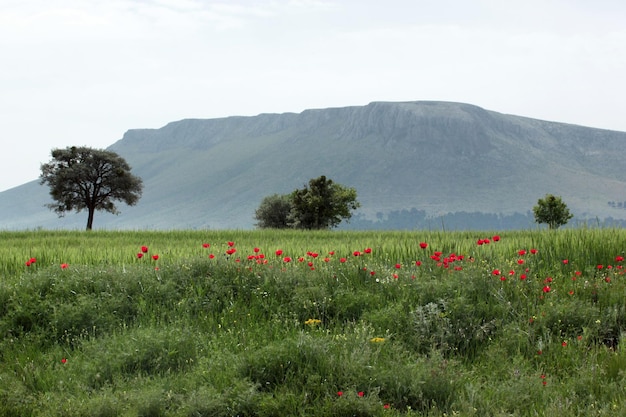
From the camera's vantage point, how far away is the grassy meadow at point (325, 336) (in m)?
6.97

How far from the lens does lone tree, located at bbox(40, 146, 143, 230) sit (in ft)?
208

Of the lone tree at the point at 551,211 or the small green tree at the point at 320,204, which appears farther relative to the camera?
the lone tree at the point at 551,211

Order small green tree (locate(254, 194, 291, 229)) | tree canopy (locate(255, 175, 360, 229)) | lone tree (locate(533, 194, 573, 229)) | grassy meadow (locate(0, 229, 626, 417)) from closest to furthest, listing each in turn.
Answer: grassy meadow (locate(0, 229, 626, 417)) → tree canopy (locate(255, 175, 360, 229)) → lone tree (locate(533, 194, 573, 229)) → small green tree (locate(254, 194, 291, 229))

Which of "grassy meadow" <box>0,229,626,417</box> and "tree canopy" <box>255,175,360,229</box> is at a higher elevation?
"tree canopy" <box>255,175,360,229</box>

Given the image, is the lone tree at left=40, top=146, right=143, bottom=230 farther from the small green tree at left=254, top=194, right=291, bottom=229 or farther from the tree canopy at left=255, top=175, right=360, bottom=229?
the small green tree at left=254, top=194, right=291, bottom=229

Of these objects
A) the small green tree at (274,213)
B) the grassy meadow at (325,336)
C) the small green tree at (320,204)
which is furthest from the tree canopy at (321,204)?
the grassy meadow at (325,336)

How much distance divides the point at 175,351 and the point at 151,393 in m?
1.40

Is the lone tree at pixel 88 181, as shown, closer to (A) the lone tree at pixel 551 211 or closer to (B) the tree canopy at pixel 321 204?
(B) the tree canopy at pixel 321 204

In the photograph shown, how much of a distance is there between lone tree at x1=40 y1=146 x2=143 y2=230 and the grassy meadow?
2097 inches

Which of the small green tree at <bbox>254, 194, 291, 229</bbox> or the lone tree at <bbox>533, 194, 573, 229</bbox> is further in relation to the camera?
the small green tree at <bbox>254, 194, 291, 229</bbox>

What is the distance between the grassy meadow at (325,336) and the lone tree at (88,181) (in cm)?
5326

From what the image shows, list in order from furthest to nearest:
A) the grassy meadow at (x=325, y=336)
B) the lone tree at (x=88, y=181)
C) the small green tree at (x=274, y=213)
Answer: the small green tree at (x=274, y=213), the lone tree at (x=88, y=181), the grassy meadow at (x=325, y=336)

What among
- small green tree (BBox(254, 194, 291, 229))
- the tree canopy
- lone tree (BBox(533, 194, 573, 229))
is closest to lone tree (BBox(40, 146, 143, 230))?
the tree canopy

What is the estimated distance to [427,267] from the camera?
12.0 m
